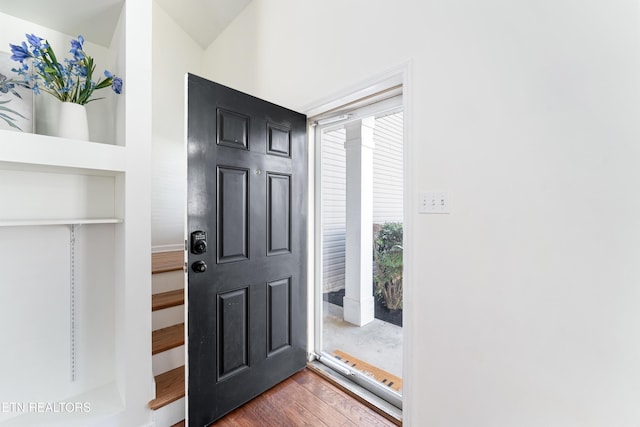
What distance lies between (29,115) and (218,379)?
1719mm

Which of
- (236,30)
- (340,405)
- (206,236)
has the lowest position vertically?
(340,405)

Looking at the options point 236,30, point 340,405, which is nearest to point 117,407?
point 340,405

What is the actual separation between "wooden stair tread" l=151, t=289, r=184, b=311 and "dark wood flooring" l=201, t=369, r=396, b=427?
805mm

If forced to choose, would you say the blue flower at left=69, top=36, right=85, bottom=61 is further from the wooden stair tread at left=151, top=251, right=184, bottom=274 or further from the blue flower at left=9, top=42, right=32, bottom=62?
the wooden stair tread at left=151, top=251, right=184, bottom=274

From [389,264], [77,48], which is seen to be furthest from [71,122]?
[389,264]

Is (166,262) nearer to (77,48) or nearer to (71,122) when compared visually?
(71,122)

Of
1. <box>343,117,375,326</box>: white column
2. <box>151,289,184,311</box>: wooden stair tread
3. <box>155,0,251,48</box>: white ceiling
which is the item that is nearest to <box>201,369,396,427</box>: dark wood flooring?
<box>343,117,375,326</box>: white column

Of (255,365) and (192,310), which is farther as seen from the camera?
(255,365)

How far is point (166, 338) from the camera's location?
175cm

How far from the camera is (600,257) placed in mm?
915

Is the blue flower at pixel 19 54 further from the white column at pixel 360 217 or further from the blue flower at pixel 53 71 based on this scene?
the white column at pixel 360 217

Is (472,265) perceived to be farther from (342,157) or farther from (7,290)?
(7,290)

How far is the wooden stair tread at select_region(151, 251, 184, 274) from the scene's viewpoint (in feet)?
6.68

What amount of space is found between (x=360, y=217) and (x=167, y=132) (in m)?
2.28
